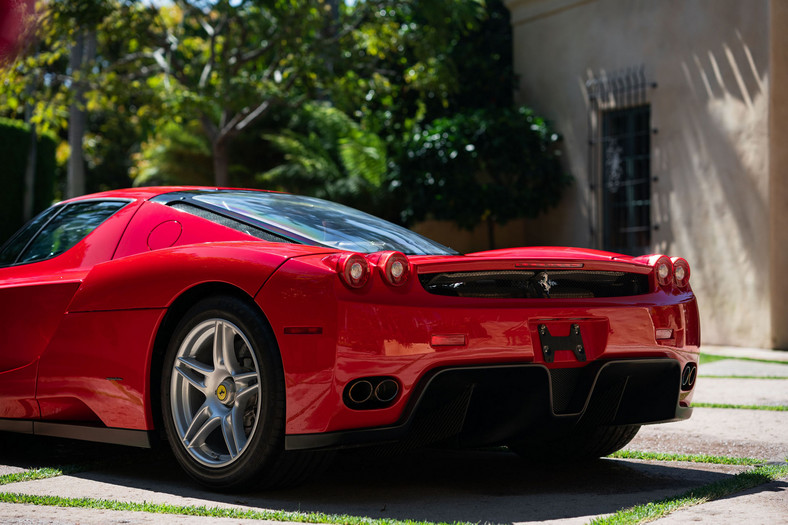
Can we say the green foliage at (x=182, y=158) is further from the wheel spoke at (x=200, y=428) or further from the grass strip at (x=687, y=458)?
the wheel spoke at (x=200, y=428)

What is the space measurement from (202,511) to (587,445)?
1832 millimetres

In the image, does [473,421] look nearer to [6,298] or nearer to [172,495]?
[172,495]

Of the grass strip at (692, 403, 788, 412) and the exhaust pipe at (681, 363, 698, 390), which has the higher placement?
the exhaust pipe at (681, 363, 698, 390)

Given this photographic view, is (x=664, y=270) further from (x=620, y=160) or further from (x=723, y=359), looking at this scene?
(x=620, y=160)

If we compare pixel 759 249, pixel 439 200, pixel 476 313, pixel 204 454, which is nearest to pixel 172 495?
pixel 204 454

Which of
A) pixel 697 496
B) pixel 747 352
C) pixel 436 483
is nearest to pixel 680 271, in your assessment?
pixel 697 496

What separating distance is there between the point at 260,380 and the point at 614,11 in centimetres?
953

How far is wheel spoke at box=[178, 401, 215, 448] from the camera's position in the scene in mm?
3783

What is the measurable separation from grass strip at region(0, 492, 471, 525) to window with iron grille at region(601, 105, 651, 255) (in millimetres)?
8869

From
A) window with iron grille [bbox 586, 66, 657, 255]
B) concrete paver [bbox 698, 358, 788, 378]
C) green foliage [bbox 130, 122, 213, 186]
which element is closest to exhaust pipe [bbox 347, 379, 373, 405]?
concrete paver [bbox 698, 358, 788, 378]

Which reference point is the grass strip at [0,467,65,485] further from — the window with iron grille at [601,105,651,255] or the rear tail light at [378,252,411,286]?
the window with iron grille at [601,105,651,255]

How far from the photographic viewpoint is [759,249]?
33.6 feet

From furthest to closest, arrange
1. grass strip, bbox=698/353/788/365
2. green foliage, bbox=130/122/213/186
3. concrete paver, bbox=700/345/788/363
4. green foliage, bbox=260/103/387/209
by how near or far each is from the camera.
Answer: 1. green foliage, bbox=130/122/213/186
2. green foliage, bbox=260/103/387/209
3. concrete paver, bbox=700/345/788/363
4. grass strip, bbox=698/353/788/365

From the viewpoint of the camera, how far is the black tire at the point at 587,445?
4.43m
